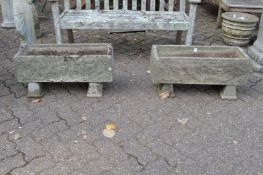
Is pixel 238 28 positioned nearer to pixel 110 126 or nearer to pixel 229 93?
pixel 229 93

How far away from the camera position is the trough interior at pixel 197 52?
3.51 m

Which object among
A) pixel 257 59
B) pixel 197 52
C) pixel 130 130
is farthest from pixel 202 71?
pixel 257 59

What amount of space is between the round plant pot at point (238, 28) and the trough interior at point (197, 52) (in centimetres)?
120

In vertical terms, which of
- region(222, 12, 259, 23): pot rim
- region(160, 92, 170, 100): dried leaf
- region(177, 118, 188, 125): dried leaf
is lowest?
region(177, 118, 188, 125): dried leaf

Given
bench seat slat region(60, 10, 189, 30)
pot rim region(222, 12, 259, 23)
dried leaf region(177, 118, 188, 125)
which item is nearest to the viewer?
dried leaf region(177, 118, 188, 125)

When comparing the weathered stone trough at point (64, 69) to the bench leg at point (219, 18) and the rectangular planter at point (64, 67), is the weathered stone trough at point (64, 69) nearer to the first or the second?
the rectangular planter at point (64, 67)

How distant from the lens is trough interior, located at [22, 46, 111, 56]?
135 inches

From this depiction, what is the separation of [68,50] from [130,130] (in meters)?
1.18

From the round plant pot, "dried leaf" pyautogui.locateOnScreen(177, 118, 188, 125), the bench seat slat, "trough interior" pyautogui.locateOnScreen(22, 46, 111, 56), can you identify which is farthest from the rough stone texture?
the round plant pot

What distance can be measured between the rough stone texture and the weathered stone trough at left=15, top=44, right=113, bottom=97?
0.53 ft

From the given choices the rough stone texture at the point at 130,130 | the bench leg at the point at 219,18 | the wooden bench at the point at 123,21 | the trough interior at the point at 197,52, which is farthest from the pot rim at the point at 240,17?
the trough interior at the point at 197,52

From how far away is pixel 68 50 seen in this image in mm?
3471

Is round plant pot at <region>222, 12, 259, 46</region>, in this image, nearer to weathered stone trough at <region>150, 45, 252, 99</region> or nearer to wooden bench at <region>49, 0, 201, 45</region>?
wooden bench at <region>49, 0, 201, 45</region>

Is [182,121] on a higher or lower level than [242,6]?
lower
